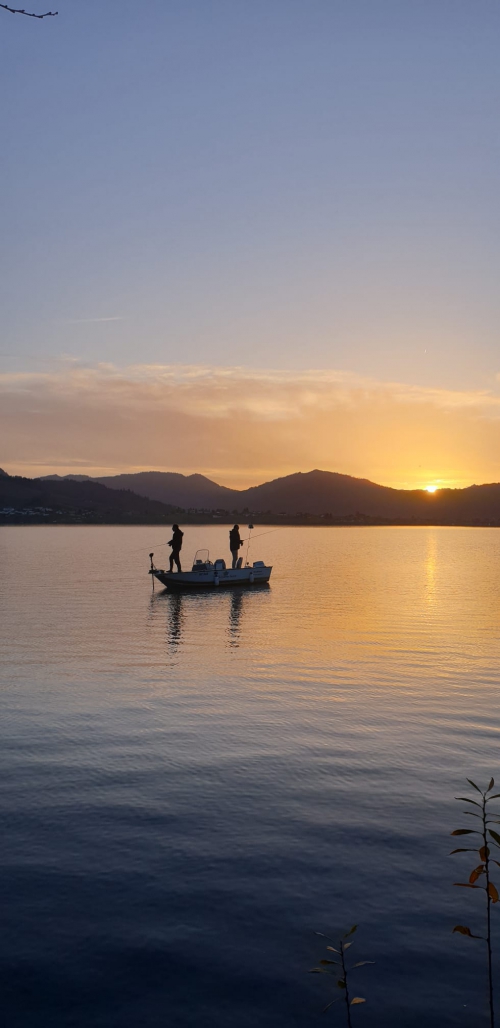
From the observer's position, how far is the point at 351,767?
12617mm

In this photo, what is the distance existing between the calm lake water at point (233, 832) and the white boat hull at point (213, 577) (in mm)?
21232

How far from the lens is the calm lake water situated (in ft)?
21.8

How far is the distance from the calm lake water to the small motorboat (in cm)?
2125

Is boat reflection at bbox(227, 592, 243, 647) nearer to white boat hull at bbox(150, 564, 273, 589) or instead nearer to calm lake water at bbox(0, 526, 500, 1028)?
white boat hull at bbox(150, 564, 273, 589)

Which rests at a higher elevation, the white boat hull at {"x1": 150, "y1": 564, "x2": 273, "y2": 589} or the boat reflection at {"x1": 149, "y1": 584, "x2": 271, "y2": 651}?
the white boat hull at {"x1": 150, "y1": 564, "x2": 273, "y2": 589}

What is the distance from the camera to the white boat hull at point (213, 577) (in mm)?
45688

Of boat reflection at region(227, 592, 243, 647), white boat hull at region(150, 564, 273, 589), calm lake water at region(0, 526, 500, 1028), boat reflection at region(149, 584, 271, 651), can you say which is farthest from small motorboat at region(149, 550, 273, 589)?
calm lake water at region(0, 526, 500, 1028)

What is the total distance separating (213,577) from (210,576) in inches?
21.1

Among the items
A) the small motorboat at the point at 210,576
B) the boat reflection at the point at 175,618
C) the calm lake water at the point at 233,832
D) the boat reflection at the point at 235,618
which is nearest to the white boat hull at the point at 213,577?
the small motorboat at the point at 210,576

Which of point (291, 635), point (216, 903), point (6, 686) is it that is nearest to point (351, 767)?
point (216, 903)

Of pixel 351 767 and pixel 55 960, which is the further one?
pixel 351 767

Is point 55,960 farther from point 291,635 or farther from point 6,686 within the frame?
point 291,635

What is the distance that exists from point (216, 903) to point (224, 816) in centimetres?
244

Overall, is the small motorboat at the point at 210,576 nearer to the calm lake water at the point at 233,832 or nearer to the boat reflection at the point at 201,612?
the boat reflection at the point at 201,612
